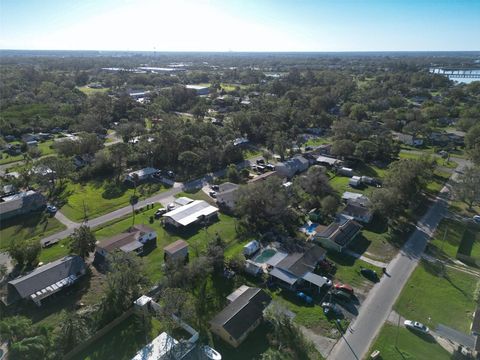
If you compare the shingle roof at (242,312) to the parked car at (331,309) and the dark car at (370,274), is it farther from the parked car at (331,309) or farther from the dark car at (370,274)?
the dark car at (370,274)

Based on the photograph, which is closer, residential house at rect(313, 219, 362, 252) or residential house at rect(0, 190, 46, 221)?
residential house at rect(313, 219, 362, 252)

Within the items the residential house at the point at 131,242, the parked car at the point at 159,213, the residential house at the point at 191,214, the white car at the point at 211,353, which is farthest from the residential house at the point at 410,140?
the white car at the point at 211,353

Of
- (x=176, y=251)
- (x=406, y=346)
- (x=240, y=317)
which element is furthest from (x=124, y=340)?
(x=406, y=346)

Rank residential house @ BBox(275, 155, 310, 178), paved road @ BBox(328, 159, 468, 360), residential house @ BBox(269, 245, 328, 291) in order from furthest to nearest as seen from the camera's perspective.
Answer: residential house @ BBox(275, 155, 310, 178), residential house @ BBox(269, 245, 328, 291), paved road @ BBox(328, 159, 468, 360)

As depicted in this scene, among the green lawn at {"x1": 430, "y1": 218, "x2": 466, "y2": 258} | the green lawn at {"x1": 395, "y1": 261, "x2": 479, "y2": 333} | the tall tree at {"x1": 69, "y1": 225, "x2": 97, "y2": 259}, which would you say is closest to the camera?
the green lawn at {"x1": 395, "y1": 261, "x2": 479, "y2": 333}

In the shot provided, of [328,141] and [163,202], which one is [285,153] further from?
[163,202]

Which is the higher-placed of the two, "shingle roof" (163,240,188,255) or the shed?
"shingle roof" (163,240,188,255)

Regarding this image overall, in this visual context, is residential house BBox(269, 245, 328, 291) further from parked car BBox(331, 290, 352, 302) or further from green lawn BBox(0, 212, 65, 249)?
green lawn BBox(0, 212, 65, 249)

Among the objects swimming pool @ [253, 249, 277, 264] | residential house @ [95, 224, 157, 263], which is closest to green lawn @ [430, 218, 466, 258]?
swimming pool @ [253, 249, 277, 264]
